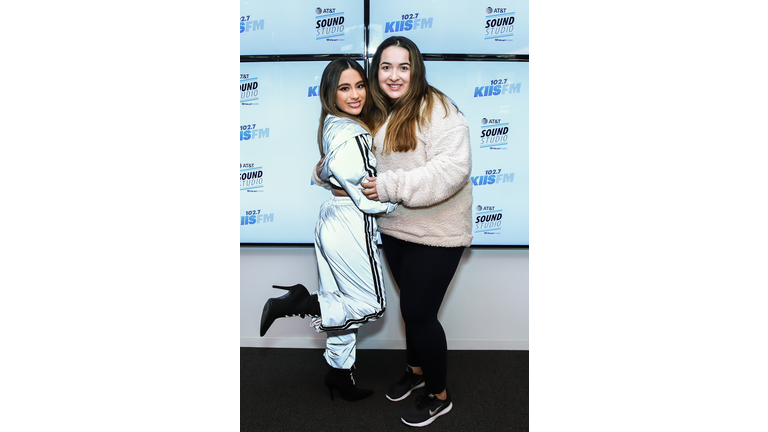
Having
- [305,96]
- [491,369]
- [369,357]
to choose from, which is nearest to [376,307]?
[369,357]

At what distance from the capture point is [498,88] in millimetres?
A: 2264

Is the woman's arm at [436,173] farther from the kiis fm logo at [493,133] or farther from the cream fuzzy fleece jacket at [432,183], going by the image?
the kiis fm logo at [493,133]

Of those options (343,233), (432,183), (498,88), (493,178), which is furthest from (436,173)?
(498,88)

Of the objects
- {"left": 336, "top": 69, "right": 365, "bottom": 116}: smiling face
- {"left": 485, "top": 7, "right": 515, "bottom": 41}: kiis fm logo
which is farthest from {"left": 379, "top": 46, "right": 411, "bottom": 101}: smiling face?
{"left": 485, "top": 7, "right": 515, "bottom": 41}: kiis fm logo

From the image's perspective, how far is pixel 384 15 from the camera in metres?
2.21

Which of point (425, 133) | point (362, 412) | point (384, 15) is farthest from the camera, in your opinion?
point (384, 15)

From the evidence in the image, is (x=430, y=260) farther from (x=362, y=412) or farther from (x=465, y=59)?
(x=465, y=59)

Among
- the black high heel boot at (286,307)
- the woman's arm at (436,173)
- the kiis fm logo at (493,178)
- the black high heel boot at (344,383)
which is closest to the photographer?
the woman's arm at (436,173)

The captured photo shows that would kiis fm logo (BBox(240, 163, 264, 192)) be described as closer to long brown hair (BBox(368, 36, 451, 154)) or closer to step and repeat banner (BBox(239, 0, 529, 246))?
step and repeat banner (BBox(239, 0, 529, 246))

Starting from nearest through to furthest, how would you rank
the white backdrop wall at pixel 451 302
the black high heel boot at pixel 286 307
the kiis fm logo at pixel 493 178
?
the black high heel boot at pixel 286 307, the kiis fm logo at pixel 493 178, the white backdrop wall at pixel 451 302

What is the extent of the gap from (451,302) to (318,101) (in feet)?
4.78

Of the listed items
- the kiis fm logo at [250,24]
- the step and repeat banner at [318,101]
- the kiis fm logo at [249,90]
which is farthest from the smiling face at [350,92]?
the kiis fm logo at [250,24]

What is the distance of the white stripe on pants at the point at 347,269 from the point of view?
172cm

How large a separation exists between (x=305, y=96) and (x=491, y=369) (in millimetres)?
1892
